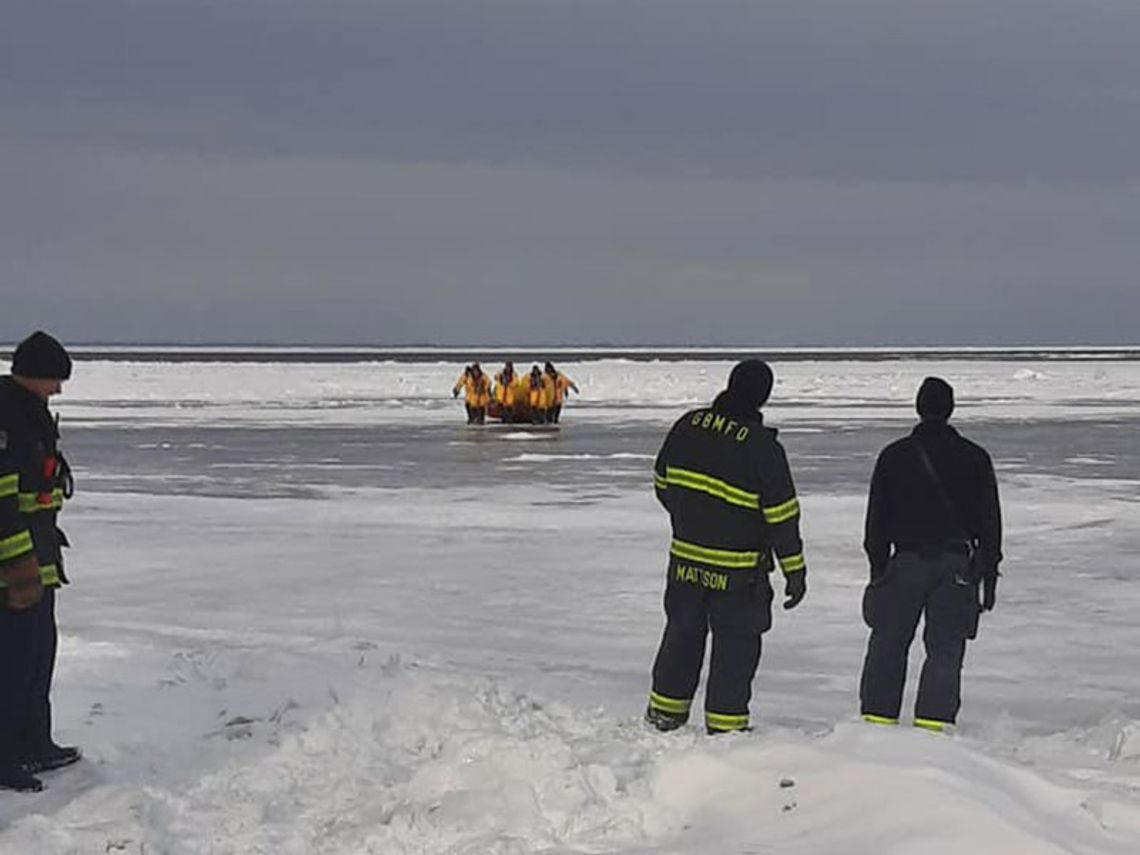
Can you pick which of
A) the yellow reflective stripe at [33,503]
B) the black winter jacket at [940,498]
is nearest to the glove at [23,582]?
the yellow reflective stripe at [33,503]

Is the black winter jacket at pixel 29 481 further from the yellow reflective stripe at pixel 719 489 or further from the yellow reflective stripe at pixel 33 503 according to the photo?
the yellow reflective stripe at pixel 719 489

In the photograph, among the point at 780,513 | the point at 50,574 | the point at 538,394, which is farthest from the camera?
the point at 538,394

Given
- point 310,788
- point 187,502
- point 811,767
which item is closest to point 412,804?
point 310,788

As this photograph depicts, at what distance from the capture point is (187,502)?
17.1 meters

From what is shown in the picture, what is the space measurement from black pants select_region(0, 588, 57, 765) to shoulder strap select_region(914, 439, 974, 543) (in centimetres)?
376

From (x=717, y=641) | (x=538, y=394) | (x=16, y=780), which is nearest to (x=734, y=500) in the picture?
(x=717, y=641)

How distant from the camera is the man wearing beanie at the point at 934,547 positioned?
269 inches

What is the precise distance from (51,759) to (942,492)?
3.93m

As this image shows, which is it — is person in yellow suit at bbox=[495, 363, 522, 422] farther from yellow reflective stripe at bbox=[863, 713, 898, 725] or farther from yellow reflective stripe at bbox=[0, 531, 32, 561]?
yellow reflective stripe at bbox=[0, 531, 32, 561]

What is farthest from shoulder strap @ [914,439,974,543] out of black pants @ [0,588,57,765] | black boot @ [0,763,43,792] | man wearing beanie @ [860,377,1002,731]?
black boot @ [0,763,43,792]

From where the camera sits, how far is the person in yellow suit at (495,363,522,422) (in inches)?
1201

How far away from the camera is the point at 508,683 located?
8.32 metres

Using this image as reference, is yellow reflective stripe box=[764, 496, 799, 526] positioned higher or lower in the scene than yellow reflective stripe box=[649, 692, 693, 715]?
higher

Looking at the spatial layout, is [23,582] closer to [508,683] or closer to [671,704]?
[671,704]
